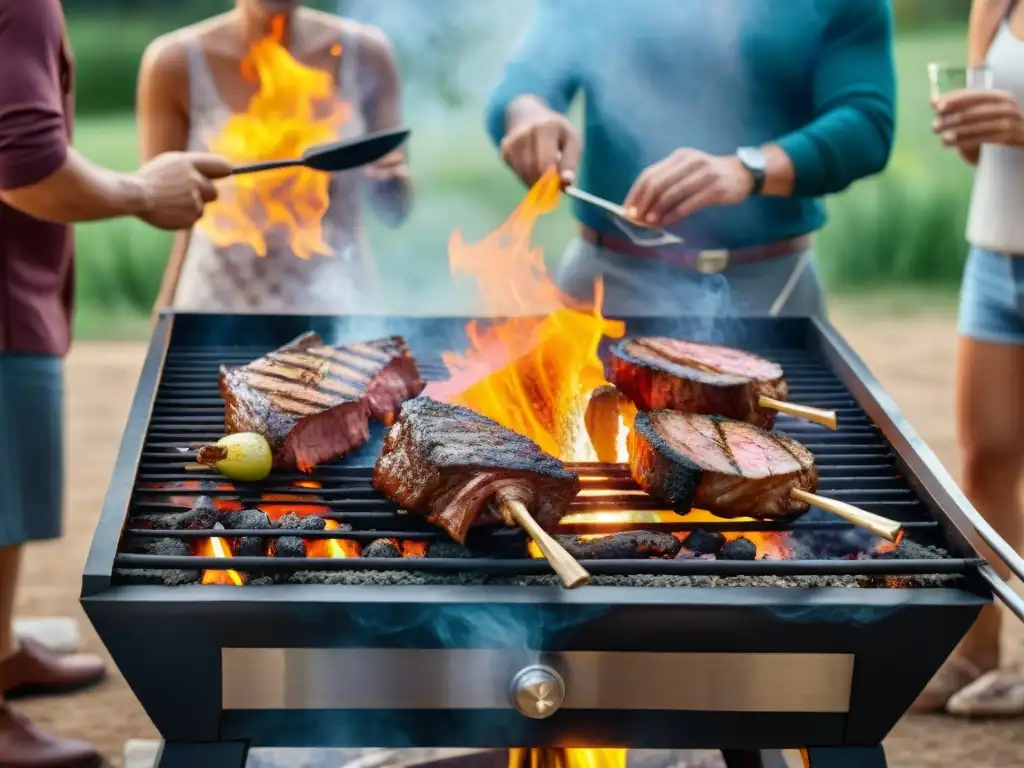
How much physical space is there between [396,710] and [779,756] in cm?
163

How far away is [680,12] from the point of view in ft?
12.3

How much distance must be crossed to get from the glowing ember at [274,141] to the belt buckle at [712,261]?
1411mm

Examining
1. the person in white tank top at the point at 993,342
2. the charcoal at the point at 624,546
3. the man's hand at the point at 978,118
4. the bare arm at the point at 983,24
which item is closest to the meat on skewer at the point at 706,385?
the charcoal at the point at 624,546

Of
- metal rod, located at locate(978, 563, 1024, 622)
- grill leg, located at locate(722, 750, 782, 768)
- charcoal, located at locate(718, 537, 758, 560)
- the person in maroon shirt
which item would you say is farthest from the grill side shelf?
grill leg, located at locate(722, 750, 782, 768)

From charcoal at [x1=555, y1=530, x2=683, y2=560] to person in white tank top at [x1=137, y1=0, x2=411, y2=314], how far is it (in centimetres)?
211

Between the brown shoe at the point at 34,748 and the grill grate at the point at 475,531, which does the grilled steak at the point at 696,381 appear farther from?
the brown shoe at the point at 34,748

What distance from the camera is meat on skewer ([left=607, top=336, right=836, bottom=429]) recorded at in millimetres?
2650

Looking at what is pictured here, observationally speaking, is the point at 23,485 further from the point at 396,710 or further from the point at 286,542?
the point at 396,710

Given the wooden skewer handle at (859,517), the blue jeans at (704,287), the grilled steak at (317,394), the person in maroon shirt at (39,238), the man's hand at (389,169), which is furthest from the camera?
the man's hand at (389,169)

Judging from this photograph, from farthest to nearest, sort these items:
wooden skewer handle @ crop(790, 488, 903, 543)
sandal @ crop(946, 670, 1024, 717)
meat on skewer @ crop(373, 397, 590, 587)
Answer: sandal @ crop(946, 670, 1024, 717), meat on skewer @ crop(373, 397, 590, 587), wooden skewer handle @ crop(790, 488, 903, 543)

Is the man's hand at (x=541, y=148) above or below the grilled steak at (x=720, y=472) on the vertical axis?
above

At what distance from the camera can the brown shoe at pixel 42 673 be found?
402 cm

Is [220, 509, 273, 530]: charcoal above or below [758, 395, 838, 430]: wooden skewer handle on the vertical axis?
below

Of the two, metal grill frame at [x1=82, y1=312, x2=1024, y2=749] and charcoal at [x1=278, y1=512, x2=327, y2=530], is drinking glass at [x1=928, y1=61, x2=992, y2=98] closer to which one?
metal grill frame at [x1=82, y1=312, x2=1024, y2=749]
